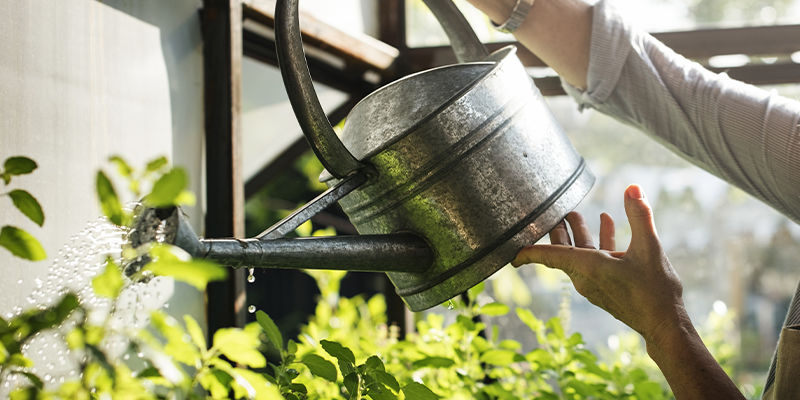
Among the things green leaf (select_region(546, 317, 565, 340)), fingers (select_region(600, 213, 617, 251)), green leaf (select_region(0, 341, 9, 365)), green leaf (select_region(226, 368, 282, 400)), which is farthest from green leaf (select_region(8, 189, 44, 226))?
green leaf (select_region(546, 317, 565, 340))

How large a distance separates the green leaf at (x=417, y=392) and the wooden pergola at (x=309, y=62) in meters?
0.50

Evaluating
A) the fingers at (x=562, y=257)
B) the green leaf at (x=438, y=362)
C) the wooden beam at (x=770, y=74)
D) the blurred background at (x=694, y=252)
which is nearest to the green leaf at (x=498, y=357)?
the green leaf at (x=438, y=362)

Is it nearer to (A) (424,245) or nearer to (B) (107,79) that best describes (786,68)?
(A) (424,245)

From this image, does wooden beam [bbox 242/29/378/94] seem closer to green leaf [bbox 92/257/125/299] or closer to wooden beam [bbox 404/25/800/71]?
wooden beam [bbox 404/25/800/71]

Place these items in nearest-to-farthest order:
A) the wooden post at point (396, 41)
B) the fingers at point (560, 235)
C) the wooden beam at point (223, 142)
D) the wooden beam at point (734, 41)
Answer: the fingers at point (560, 235)
the wooden beam at point (223, 142)
the wooden beam at point (734, 41)
the wooden post at point (396, 41)

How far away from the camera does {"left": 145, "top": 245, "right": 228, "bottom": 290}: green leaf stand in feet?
1.32

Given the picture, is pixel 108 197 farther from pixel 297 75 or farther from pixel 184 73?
pixel 184 73

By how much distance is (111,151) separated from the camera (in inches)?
41.1

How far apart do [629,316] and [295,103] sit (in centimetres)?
50

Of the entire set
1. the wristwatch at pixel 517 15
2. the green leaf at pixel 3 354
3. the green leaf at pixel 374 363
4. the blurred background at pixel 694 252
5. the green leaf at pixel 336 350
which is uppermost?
the wristwatch at pixel 517 15

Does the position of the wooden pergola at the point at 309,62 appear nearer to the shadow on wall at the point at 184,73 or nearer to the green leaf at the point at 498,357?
the shadow on wall at the point at 184,73

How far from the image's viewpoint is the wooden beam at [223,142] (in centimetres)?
124

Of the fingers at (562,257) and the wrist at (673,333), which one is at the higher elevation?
the fingers at (562,257)

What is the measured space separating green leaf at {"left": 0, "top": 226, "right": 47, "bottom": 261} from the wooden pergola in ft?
2.27
